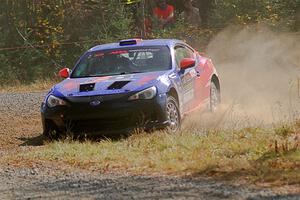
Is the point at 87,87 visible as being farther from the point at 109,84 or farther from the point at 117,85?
the point at 117,85

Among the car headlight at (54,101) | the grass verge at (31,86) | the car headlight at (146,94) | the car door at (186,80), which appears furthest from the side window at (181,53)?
the grass verge at (31,86)

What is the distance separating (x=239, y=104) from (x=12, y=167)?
6.74m

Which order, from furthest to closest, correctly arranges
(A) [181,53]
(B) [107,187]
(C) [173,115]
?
1. (A) [181,53]
2. (C) [173,115]
3. (B) [107,187]

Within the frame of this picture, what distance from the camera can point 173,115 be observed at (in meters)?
10.7

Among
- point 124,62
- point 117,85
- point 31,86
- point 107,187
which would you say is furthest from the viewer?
point 31,86

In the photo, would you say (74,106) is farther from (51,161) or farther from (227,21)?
(227,21)

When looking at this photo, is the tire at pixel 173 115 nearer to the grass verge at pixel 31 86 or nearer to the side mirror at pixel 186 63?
the side mirror at pixel 186 63

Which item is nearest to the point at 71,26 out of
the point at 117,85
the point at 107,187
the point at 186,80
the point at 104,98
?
the point at 186,80

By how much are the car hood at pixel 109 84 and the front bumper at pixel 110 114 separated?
0.12 metres

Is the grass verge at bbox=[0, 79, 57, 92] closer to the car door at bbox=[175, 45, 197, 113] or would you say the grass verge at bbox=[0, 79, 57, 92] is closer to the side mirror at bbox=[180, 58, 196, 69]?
the car door at bbox=[175, 45, 197, 113]

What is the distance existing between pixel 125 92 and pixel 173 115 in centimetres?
93

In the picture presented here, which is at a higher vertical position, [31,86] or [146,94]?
[146,94]

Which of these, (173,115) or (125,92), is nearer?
(125,92)

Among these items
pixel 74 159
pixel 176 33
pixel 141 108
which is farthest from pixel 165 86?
pixel 176 33
